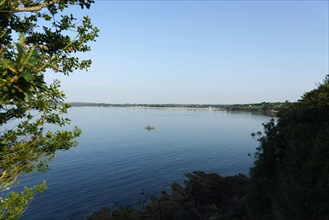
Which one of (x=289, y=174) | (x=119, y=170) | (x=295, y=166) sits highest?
(x=295, y=166)

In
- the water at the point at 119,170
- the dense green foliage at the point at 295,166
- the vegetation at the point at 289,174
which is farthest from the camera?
the water at the point at 119,170

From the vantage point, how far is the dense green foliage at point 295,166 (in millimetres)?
13801

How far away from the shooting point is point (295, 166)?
1627 centimetres

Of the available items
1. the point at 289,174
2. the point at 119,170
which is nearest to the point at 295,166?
the point at 289,174

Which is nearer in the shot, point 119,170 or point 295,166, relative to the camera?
point 295,166

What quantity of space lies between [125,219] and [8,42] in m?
23.5

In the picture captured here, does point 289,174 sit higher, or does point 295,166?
point 295,166

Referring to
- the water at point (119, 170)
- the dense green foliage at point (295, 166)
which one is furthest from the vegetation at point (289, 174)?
the water at point (119, 170)

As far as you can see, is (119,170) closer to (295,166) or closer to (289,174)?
(289,174)

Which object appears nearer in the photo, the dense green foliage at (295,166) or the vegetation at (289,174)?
the dense green foliage at (295,166)

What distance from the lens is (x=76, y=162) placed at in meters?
56.0

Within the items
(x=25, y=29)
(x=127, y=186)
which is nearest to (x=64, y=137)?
(x=25, y=29)

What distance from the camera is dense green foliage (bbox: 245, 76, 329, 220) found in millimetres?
13801

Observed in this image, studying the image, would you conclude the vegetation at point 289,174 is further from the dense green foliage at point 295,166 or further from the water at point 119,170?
the water at point 119,170
